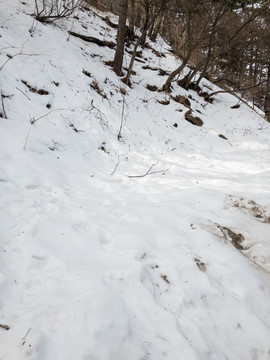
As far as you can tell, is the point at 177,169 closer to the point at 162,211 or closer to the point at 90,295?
the point at 162,211

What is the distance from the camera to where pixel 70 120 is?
3.97 meters

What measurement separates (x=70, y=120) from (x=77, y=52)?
3376 millimetres

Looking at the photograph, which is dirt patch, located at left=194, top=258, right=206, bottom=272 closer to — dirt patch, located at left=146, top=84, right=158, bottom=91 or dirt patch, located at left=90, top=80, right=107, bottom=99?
dirt patch, located at left=90, top=80, right=107, bottom=99

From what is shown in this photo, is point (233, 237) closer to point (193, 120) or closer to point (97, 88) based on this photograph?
point (97, 88)

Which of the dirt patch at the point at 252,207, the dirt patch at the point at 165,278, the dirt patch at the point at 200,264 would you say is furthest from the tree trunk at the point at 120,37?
→ the dirt patch at the point at 165,278

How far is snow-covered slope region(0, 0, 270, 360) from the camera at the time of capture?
1.29 metres

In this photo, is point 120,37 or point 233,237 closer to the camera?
point 233,237

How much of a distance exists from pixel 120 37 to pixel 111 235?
624cm

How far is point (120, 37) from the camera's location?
6.09 meters

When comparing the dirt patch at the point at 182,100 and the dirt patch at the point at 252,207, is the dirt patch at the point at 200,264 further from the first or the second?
the dirt patch at the point at 182,100

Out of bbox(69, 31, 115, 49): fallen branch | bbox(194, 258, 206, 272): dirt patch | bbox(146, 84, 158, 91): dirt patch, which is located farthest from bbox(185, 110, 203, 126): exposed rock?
bbox(194, 258, 206, 272): dirt patch

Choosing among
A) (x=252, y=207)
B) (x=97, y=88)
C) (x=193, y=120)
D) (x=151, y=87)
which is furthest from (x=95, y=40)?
(x=252, y=207)

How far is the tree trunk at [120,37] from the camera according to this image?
18.7 ft

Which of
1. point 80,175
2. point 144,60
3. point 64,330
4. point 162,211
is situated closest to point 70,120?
point 80,175
